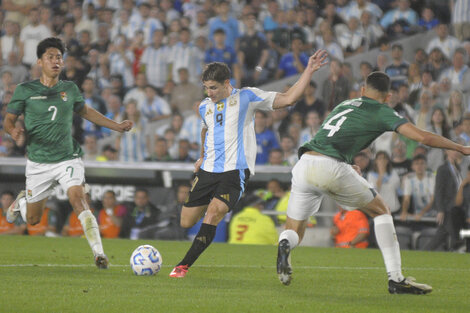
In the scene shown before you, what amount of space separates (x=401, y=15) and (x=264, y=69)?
3.41m

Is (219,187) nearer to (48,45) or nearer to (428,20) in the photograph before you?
(48,45)

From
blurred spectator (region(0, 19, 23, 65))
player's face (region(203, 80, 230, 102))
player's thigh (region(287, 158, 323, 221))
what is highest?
blurred spectator (region(0, 19, 23, 65))

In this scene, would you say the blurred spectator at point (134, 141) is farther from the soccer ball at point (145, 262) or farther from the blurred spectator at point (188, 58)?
the soccer ball at point (145, 262)

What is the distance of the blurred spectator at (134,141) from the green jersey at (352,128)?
1031 cm

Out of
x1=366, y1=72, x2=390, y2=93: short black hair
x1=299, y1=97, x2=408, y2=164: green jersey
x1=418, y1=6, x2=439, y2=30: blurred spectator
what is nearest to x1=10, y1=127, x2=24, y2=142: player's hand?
x1=299, y1=97, x2=408, y2=164: green jersey

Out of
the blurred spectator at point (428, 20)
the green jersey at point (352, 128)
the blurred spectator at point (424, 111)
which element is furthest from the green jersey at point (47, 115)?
the blurred spectator at point (428, 20)

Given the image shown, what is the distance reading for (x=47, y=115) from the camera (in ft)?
30.8

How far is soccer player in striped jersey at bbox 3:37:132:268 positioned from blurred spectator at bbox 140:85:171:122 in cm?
879

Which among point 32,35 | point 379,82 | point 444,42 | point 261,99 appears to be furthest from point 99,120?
point 32,35

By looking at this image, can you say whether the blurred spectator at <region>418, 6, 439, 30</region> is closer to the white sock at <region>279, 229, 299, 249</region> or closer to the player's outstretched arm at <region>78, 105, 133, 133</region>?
the player's outstretched arm at <region>78, 105, 133, 133</region>

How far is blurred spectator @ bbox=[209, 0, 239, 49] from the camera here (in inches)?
742

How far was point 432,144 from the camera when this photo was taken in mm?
7070

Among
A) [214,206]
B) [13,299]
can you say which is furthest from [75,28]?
[13,299]

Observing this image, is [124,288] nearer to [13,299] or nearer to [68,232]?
[13,299]
